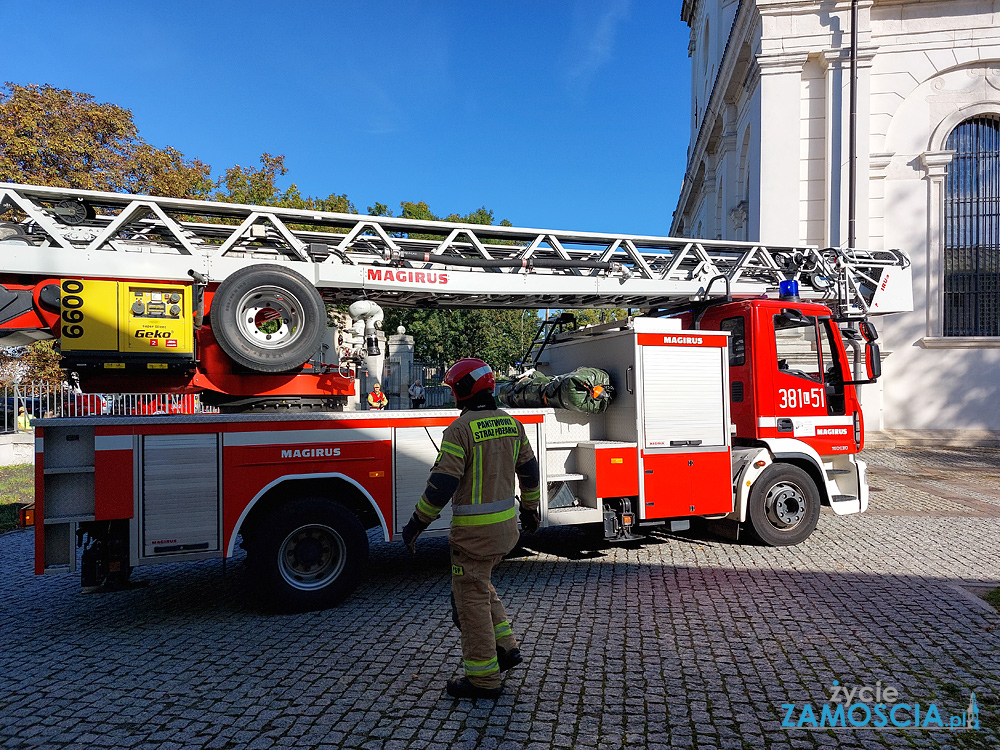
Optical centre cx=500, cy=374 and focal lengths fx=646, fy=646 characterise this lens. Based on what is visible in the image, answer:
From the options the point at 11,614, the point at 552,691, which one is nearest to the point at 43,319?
the point at 11,614

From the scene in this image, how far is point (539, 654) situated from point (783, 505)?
3.72m

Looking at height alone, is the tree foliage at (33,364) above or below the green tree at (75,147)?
below

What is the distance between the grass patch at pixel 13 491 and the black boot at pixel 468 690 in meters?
7.44

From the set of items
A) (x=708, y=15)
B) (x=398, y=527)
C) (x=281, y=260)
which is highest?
(x=708, y=15)

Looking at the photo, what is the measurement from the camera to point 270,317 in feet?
17.0

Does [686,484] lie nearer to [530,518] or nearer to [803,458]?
Result: [803,458]

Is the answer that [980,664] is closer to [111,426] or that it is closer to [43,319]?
[111,426]

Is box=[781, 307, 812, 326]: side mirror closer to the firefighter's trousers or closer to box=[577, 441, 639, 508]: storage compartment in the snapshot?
box=[577, 441, 639, 508]: storage compartment

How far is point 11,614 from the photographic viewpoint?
5.02 metres

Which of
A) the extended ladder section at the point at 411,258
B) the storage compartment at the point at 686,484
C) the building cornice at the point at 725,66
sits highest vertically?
the building cornice at the point at 725,66

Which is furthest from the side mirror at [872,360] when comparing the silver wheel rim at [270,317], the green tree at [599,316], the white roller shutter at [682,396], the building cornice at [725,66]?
the building cornice at [725,66]

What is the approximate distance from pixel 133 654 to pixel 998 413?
18.3 m

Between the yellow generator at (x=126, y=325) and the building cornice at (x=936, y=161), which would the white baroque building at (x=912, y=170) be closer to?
the building cornice at (x=936, y=161)

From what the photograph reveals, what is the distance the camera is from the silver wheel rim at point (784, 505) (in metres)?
6.57
